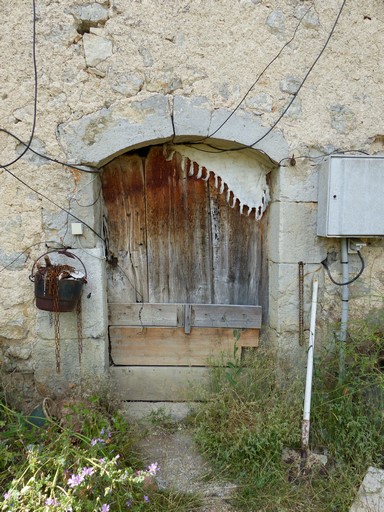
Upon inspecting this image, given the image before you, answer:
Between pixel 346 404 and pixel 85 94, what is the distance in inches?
110

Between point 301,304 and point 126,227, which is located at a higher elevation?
point 126,227

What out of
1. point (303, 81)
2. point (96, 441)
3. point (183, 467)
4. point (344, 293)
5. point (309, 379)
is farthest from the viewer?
point (344, 293)

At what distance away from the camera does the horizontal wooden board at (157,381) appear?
3029mm

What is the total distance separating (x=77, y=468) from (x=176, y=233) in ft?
5.78

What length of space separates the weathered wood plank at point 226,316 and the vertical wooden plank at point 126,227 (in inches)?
18.5

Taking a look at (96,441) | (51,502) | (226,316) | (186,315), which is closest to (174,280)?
(186,315)

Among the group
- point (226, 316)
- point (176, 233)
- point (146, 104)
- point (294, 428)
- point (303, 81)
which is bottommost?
point (294, 428)

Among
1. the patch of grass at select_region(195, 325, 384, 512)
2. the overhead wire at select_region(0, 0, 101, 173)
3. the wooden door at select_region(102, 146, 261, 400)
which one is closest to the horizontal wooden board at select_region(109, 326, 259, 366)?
the wooden door at select_region(102, 146, 261, 400)

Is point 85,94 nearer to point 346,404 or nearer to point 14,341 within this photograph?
point 14,341

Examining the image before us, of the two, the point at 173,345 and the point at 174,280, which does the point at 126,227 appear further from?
the point at 173,345

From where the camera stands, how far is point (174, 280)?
10.1 ft

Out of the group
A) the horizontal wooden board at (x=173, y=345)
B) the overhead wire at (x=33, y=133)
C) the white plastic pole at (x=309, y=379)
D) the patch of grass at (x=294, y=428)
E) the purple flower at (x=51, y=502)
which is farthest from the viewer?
the horizontal wooden board at (x=173, y=345)

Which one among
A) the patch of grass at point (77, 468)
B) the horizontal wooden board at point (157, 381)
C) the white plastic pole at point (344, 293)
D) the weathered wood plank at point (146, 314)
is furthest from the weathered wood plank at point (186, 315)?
the patch of grass at point (77, 468)

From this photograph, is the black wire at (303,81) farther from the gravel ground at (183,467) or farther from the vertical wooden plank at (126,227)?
the gravel ground at (183,467)
